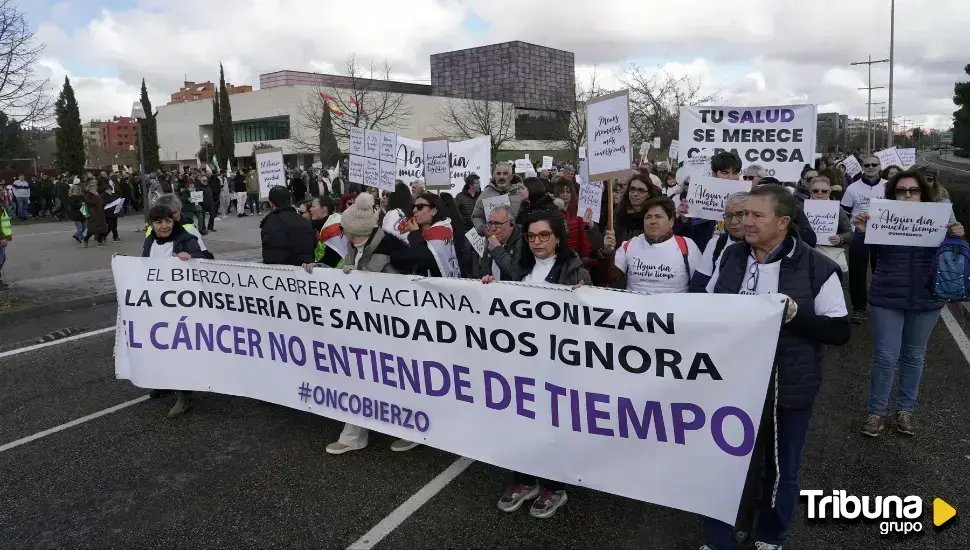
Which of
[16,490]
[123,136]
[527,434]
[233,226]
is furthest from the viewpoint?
[123,136]

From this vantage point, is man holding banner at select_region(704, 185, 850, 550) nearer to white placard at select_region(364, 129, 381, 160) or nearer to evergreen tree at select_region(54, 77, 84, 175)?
white placard at select_region(364, 129, 381, 160)

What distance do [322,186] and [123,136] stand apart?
164497mm

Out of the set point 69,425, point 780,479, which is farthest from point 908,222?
point 69,425

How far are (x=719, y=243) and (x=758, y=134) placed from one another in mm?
3831

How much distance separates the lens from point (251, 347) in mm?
4898

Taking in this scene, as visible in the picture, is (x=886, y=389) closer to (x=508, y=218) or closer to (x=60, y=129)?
(x=508, y=218)

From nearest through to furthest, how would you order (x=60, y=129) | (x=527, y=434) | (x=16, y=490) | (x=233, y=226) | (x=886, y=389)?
1. (x=527, y=434)
2. (x=16, y=490)
3. (x=886, y=389)
4. (x=233, y=226)
5. (x=60, y=129)

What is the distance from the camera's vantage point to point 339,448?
4531 millimetres

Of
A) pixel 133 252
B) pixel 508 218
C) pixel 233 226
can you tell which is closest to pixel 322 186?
pixel 233 226

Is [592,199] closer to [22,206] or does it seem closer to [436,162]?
[436,162]

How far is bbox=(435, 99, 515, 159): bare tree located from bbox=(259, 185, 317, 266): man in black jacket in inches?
1736

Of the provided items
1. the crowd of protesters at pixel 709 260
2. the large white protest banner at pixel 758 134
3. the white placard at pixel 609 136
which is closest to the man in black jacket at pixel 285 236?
the crowd of protesters at pixel 709 260

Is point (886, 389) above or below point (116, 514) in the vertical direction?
above

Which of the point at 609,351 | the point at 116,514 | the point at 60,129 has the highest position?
the point at 60,129
